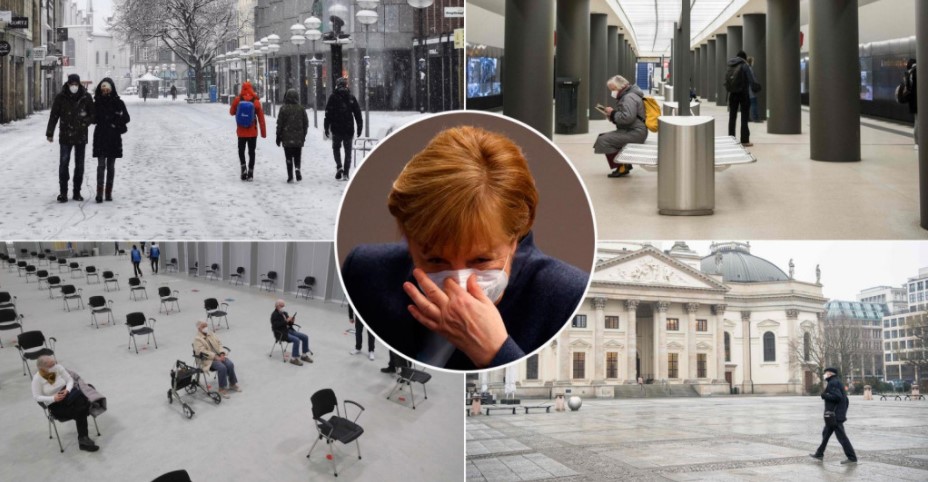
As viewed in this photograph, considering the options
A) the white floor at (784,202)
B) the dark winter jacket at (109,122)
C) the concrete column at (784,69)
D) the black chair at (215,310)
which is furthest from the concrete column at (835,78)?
the dark winter jacket at (109,122)

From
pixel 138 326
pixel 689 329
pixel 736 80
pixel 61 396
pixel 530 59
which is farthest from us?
pixel 736 80

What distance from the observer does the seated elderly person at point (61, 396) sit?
8.73m

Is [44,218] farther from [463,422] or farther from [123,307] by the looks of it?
[463,422]

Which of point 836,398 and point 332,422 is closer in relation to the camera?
point 836,398

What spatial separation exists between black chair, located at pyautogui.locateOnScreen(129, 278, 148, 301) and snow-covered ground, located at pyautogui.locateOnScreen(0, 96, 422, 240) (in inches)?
19.6

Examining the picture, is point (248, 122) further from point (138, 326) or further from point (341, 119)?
point (138, 326)

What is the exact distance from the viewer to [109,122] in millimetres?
8984

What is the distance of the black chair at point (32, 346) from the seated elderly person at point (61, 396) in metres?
0.10

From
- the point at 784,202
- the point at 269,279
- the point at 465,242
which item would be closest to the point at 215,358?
the point at 269,279

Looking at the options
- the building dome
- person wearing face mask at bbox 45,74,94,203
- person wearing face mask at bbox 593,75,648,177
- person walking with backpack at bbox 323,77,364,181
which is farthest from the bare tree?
the building dome

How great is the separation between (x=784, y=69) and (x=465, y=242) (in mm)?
13536

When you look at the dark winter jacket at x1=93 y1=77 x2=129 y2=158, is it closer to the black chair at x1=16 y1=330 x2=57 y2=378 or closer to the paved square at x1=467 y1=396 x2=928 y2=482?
the black chair at x1=16 y1=330 x2=57 y2=378

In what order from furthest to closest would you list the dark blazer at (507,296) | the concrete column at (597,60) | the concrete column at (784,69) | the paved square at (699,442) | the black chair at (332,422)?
1. the concrete column at (597,60)
2. the concrete column at (784,69)
3. the black chair at (332,422)
4. the paved square at (699,442)
5. the dark blazer at (507,296)

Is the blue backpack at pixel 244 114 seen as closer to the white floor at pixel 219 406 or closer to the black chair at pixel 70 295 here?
the white floor at pixel 219 406
